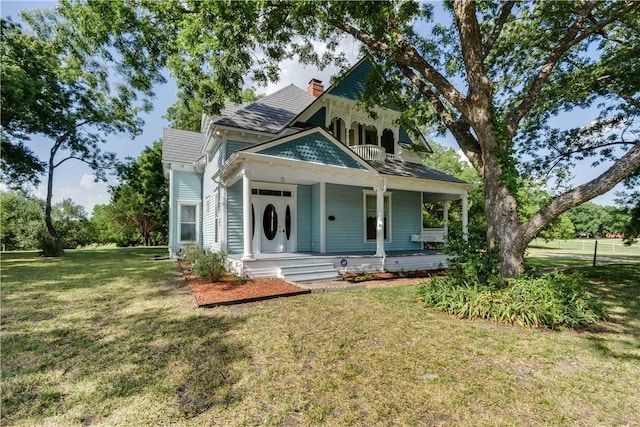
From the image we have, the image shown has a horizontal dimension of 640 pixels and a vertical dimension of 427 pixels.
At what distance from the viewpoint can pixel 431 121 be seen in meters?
10.2

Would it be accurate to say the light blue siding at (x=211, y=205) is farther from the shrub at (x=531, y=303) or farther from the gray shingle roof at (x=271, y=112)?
the shrub at (x=531, y=303)

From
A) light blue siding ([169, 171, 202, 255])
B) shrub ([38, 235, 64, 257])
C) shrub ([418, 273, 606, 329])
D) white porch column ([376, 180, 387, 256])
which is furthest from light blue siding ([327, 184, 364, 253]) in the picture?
shrub ([38, 235, 64, 257])

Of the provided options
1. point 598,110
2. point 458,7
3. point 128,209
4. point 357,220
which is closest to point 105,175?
point 128,209

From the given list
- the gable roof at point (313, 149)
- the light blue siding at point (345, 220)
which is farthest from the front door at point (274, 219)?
the gable roof at point (313, 149)

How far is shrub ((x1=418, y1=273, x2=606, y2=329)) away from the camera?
481cm

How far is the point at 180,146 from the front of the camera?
1514 cm

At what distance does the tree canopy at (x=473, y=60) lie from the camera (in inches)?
234

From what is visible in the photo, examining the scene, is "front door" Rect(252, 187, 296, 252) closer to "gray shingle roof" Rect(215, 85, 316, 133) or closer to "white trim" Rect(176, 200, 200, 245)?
"gray shingle roof" Rect(215, 85, 316, 133)

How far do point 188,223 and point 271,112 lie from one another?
713 centimetres

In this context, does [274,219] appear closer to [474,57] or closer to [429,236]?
[429,236]

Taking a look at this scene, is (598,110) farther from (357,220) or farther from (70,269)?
(70,269)

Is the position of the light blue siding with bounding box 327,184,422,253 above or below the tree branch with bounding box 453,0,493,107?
below

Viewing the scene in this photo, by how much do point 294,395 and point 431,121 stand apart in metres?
9.86

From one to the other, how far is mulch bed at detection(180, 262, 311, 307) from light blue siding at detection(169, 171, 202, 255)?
6.78 meters
